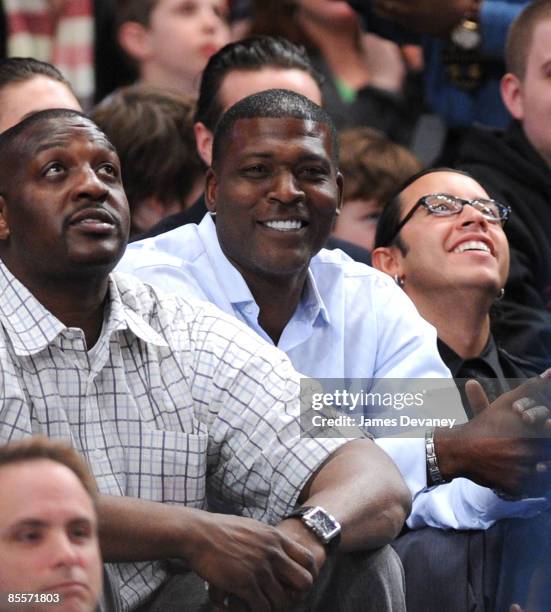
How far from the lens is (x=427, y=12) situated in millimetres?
5246

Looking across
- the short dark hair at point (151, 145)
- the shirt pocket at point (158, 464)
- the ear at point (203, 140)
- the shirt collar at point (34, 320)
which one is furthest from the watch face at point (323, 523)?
the short dark hair at point (151, 145)

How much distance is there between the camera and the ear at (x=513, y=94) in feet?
16.1

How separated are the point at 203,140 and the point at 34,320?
165 centimetres

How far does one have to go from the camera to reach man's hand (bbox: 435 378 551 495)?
10.6 ft

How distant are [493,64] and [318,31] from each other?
866mm

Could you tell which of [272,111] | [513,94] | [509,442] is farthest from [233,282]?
[513,94]

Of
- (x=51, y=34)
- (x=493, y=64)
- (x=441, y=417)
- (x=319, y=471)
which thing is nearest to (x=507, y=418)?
(x=441, y=417)

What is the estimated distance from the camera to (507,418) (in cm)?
327

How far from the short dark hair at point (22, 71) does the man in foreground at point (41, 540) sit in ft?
6.95

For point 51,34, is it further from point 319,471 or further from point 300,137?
point 319,471

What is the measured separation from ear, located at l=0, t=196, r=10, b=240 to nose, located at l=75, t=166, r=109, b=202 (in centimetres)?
16

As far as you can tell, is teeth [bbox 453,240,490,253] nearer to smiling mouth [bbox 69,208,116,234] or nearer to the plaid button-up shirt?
the plaid button-up shirt

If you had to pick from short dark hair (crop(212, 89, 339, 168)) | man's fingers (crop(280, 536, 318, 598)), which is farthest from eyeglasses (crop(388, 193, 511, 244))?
man's fingers (crop(280, 536, 318, 598))

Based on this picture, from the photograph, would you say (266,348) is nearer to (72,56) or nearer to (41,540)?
(41,540)
